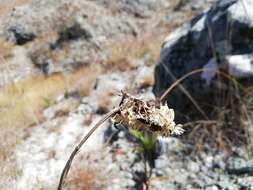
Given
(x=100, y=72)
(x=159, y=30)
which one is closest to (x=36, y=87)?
(x=100, y=72)

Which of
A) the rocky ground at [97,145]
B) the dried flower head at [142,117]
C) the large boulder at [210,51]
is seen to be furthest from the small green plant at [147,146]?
the dried flower head at [142,117]

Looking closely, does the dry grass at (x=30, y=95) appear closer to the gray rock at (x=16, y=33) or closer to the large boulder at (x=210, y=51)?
the gray rock at (x=16, y=33)

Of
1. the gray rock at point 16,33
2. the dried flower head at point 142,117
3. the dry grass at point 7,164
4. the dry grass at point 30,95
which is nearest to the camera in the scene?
the dried flower head at point 142,117

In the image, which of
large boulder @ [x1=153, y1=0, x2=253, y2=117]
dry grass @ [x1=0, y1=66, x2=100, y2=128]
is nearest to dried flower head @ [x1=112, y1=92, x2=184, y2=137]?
dry grass @ [x1=0, y1=66, x2=100, y2=128]

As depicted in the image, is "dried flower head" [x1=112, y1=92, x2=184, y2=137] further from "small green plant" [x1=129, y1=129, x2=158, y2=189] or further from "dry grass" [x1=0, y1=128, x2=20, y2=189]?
"small green plant" [x1=129, y1=129, x2=158, y2=189]

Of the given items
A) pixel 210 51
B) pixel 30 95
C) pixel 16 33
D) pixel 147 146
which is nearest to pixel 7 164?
pixel 147 146
